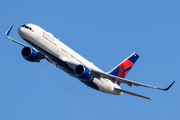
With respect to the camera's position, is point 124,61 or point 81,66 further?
point 124,61

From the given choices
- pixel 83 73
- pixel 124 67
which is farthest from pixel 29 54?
pixel 124 67

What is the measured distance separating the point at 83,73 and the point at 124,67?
13339mm

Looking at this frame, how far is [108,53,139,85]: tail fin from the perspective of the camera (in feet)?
192

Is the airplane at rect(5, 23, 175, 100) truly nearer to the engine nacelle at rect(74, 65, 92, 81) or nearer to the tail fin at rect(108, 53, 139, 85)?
the engine nacelle at rect(74, 65, 92, 81)

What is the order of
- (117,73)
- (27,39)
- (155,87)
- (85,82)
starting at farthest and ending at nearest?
(117,73) < (85,82) < (27,39) < (155,87)

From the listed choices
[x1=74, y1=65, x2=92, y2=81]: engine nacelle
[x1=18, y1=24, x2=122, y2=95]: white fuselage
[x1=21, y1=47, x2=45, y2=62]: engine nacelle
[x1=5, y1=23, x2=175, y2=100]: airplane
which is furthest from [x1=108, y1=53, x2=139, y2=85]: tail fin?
[x1=21, y1=47, x2=45, y2=62]: engine nacelle

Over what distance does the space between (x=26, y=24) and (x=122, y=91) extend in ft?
60.3

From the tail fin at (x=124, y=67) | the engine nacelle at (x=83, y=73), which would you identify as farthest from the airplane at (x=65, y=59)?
the tail fin at (x=124, y=67)

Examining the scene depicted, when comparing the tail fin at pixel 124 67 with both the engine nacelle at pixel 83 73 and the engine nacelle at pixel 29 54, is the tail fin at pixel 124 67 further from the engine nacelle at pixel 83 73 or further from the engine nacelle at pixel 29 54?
the engine nacelle at pixel 29 54

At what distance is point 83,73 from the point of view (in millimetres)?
49375

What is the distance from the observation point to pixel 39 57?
5481 cm

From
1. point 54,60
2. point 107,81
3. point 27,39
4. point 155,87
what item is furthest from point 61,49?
point 155,87

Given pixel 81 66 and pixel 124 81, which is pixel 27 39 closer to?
pixel 81 66

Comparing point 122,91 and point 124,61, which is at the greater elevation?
point 124,61
